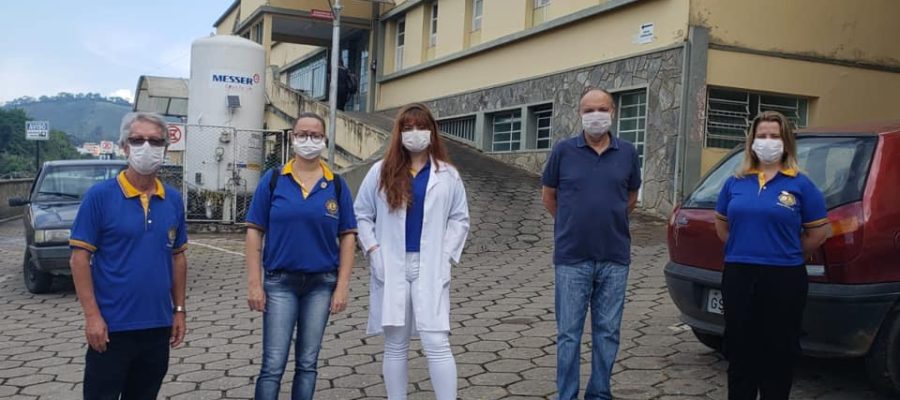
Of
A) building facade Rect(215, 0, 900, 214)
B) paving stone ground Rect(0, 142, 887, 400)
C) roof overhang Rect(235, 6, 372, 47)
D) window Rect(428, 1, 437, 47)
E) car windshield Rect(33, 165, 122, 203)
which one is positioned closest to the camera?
paving stone ground Rect(0, 142, 887, 400)

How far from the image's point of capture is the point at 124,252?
Answer: 10.9ft

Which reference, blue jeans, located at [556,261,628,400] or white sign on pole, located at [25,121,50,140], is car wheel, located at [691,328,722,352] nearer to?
blue jeans, located at [556,261,628,400]

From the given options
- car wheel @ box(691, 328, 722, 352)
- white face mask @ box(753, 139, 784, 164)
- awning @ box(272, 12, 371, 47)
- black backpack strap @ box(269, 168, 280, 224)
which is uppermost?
awning @ box(272, 12, 371, 47)

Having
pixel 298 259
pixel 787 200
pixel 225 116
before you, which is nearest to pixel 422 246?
pixel 298 259

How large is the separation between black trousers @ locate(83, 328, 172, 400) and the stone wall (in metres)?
10.8

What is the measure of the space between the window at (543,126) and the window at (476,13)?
396 cm

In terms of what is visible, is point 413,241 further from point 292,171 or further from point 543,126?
point 543,126

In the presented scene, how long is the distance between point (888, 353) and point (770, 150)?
1335mm

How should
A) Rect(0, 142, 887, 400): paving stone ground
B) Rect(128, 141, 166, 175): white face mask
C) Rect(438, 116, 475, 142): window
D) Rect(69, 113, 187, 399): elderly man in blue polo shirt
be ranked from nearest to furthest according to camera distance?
Rect(69, 113, 187, 399): elderly man in blue polo shirt < Rect(128, 141, 166, 175): white face mask < Rect(0, 142, 887, 400): paving stone ground < Rect(438, 116, 475, 142): window

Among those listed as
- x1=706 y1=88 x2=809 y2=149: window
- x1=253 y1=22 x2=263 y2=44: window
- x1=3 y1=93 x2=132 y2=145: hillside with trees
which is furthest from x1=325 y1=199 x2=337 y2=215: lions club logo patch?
x1=3 y1=93 x2=132 y2=145: hillside with trees

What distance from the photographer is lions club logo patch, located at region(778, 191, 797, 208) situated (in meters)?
4.06

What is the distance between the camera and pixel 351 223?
4.16 metres

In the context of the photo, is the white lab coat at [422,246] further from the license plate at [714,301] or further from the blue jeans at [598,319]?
the license plate at [714,301]

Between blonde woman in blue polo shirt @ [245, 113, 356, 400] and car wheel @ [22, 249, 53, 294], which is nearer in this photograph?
blonde woman in blue polo shirt @ [245, 113, 356, 400]
